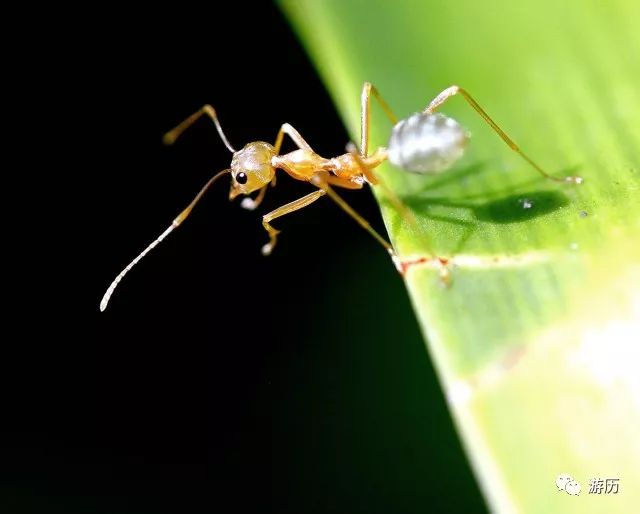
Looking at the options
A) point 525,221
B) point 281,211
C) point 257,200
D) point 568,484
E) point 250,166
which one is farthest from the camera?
point 257,200

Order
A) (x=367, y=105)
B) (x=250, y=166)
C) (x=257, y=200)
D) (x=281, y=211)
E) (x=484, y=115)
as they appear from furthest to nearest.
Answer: (x=257, y=200)
(x=250, y=166)
(x=281, y=211)
(x=367, y=105)
(x=484, y=115)

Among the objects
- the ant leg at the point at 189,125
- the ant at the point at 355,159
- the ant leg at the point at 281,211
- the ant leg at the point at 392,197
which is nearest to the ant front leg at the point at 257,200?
the ant at the point at 355,159

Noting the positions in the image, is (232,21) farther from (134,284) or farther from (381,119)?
(134,284)

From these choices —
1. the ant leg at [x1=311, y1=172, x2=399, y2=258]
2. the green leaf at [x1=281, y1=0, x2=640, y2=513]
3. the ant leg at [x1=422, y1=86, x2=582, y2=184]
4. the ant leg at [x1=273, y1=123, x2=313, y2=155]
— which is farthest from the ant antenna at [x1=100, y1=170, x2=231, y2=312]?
the ant leg at [x1=422, y1=86, x2=582, y2=184]

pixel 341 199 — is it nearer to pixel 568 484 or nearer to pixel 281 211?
pixel 281 211

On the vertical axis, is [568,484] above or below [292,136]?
below

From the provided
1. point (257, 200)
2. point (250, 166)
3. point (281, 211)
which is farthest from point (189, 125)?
point (281, 211)

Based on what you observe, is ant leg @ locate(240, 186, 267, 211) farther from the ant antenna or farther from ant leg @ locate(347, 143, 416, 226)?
ant leg @ locate(347, 143, 416, 226)
